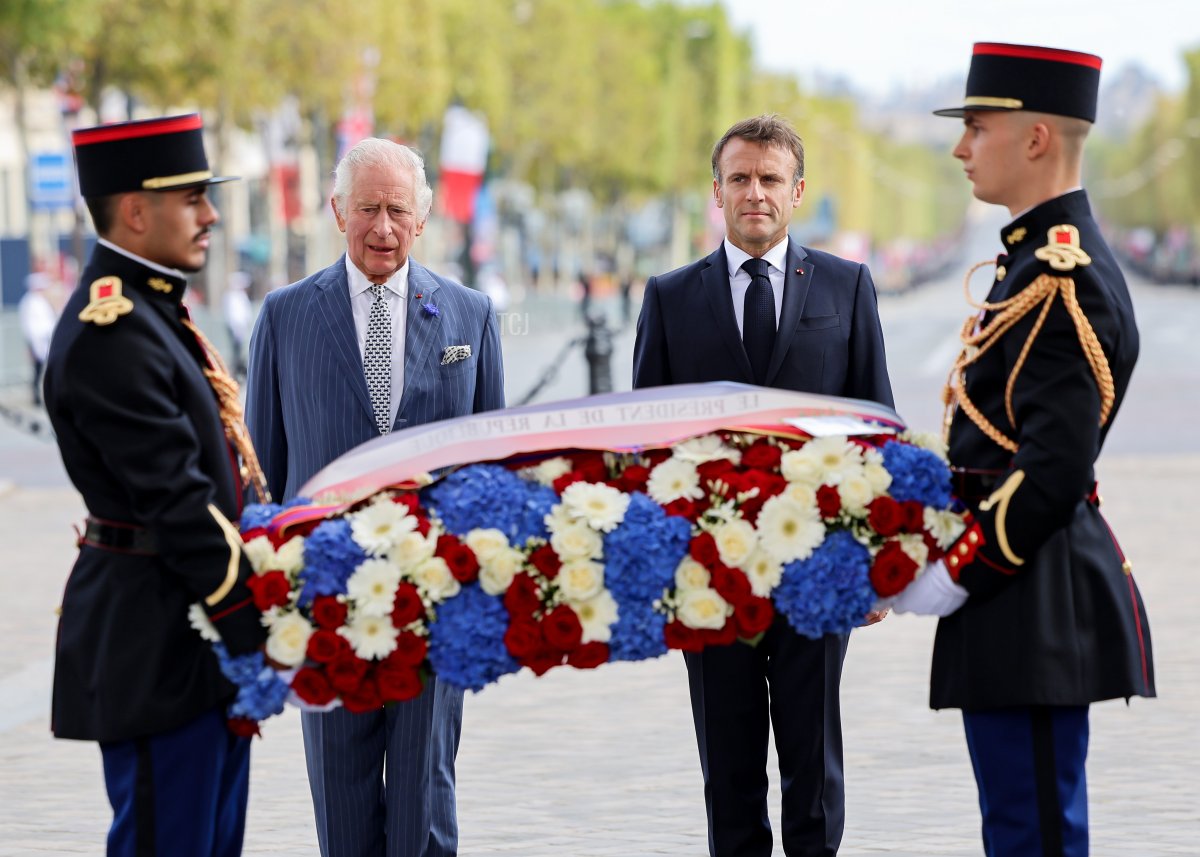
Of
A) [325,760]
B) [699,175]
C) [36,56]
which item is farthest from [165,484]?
[699,175]

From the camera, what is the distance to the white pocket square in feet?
17.2

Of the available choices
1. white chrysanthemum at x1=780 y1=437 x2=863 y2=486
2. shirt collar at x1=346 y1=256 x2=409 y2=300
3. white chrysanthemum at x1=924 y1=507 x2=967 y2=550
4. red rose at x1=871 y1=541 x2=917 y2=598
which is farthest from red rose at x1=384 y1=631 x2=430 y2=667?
shirt collar at x1=346 y1=256 x2=409 y2=300

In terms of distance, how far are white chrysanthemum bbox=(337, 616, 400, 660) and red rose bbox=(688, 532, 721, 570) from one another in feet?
2.07

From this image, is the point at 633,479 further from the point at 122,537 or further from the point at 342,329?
the point at 342,329

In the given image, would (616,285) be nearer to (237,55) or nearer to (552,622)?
(237,55)

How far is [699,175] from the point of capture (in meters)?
80.2

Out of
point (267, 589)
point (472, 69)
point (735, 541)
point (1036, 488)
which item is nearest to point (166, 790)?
point (267, 589)

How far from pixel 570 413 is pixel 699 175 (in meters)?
76.6

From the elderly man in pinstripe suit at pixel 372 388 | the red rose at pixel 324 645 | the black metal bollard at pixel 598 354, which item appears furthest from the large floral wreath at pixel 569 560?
the black metal bollard at pixel 598 354

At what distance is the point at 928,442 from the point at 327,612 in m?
1.31

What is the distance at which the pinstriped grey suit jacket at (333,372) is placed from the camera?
5.19m

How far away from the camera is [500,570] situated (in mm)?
4164

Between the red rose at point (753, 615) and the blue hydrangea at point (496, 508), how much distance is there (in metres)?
0.44

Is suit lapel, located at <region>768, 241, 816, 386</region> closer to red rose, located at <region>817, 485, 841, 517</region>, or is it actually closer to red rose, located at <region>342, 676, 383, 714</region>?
red rose, located at <region>817, 485, 841, 517</region>
